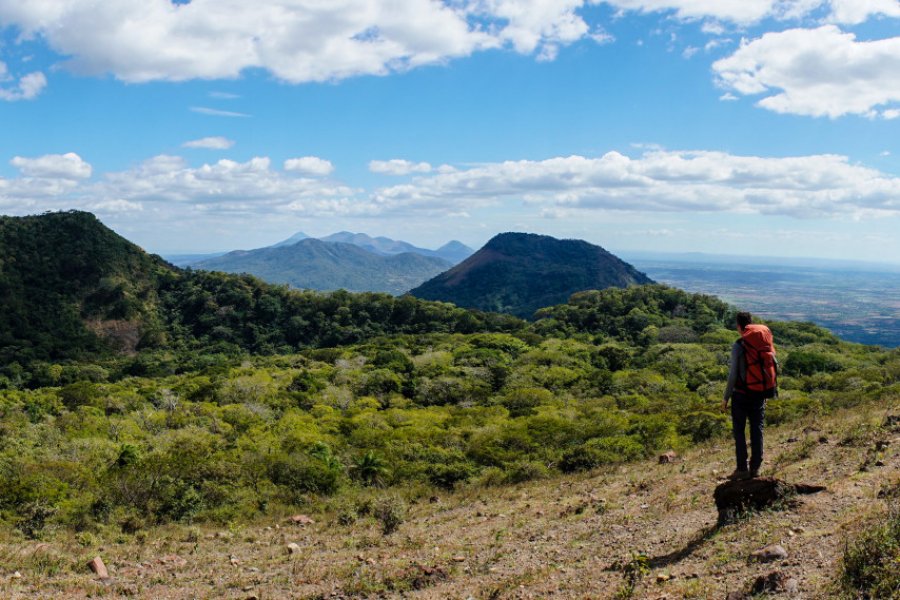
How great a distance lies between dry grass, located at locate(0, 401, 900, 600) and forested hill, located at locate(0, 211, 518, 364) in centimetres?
6540

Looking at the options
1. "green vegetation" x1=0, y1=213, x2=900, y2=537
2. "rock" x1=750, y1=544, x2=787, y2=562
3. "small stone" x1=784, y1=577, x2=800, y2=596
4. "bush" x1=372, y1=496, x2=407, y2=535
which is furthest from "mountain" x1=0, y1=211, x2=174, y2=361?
"small stone" x1=784, y1=577, x2=800, y2=596

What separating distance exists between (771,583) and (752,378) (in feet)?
8.62

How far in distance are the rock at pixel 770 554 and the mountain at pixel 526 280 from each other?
490 feet

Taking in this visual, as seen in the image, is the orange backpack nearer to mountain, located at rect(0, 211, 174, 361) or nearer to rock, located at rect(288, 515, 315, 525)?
rock, located at rect(288, 515, 315, 525)

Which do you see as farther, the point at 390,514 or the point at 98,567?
the point at 390,514

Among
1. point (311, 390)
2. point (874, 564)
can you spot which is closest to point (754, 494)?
point (874, 564)

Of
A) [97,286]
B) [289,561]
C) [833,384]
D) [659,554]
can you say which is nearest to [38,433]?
[289,561]

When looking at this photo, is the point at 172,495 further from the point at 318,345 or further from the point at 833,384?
the point at 318,345

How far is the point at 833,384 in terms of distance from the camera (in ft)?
106

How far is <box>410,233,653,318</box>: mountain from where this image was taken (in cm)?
16900

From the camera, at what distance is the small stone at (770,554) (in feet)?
21.6

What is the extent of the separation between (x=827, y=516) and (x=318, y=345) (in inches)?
3043

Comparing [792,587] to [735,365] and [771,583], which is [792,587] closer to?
[771,583]

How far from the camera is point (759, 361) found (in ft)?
25.2
